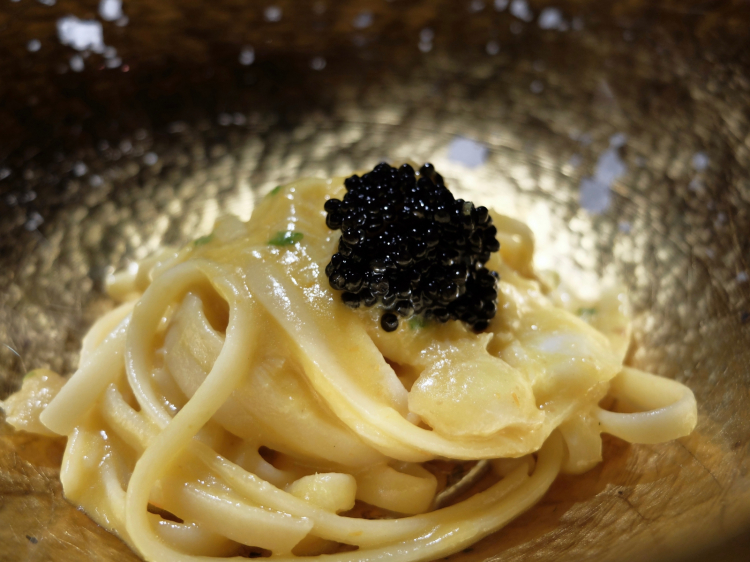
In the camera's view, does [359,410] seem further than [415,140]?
No

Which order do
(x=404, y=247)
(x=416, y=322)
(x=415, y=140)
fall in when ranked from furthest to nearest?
(x=415, y=140) < (x=416, y=322) < (x=404, y=247)

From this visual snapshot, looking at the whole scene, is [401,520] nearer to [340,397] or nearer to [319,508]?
[319,508]

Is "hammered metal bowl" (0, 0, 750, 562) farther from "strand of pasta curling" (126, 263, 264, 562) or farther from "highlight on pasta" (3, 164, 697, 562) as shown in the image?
"strand of pasta curling" (126, 263, 264, 562)

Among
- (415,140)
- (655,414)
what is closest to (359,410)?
(655,414)

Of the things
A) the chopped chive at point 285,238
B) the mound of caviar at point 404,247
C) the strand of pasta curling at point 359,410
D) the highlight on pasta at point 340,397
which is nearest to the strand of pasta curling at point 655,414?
the highlight on pasta at point 340,397

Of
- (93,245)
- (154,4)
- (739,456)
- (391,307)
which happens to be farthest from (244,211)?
(739,456)

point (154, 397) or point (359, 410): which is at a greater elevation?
point (359, 410)

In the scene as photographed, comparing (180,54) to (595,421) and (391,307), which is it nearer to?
(391,307)
